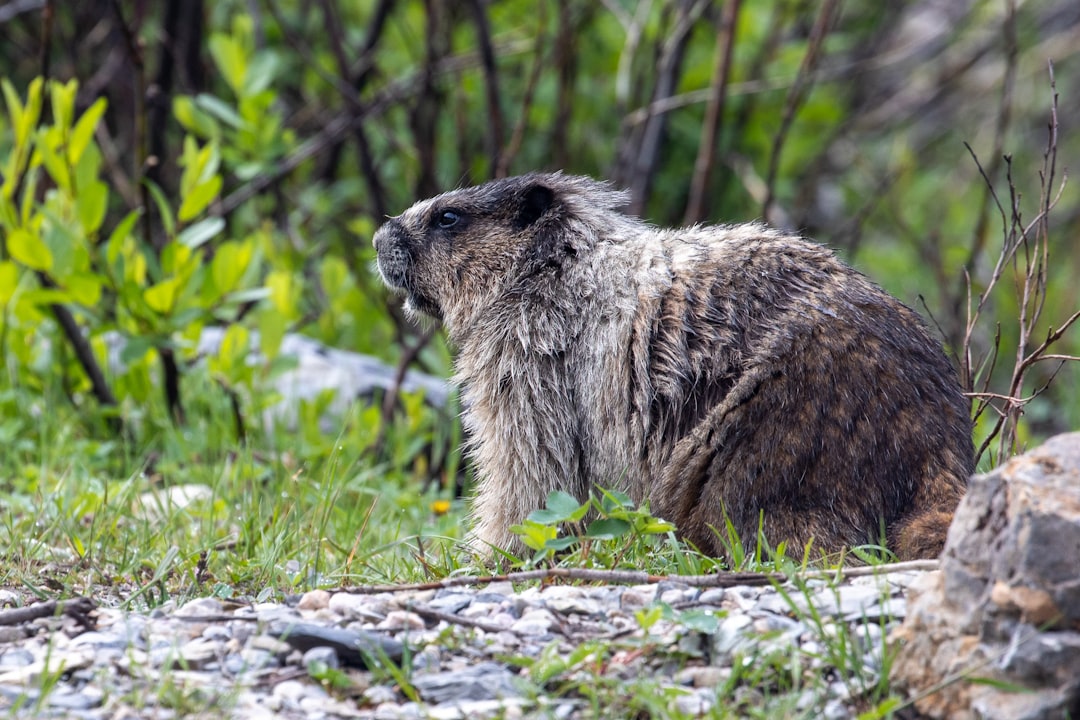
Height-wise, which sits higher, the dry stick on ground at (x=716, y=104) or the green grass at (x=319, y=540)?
the dry stick on ground at (x=716, y=104)

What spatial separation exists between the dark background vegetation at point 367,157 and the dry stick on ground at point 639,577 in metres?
1.63

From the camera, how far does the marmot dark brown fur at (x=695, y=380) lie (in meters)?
3.83

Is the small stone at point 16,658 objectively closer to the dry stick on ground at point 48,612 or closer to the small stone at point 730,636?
the dry stick on ground at point 48,612

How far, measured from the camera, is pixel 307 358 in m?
7.14

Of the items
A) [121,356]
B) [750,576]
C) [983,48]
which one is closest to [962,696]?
[750,576]

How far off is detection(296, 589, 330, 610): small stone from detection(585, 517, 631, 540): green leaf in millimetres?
720

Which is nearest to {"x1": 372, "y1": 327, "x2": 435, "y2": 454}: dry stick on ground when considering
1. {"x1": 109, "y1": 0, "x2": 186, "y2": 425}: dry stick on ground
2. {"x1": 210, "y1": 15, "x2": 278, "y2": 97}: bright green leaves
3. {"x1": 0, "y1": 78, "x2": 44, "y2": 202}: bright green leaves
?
{"x1": 109, "y1": 0, "x2": 186, "y2": 425}: dry stick on ground

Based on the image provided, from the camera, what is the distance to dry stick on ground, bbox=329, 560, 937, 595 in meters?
3.20

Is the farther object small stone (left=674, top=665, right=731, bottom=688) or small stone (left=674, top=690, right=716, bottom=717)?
small stone (left=674, top=665, right=731, bottom=688)

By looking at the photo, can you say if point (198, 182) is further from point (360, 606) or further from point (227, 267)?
point (360, 606)

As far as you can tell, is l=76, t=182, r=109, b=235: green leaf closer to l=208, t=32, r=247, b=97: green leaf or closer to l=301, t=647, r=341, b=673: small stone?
l=208, t=32, r=247, b=97: green leaf

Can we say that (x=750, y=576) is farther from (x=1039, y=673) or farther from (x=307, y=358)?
(x=307, y=358)

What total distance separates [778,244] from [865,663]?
1.86 m

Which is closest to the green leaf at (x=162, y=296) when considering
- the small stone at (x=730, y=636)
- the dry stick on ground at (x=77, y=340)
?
the dry stick on ground at (x=77, y=340)
